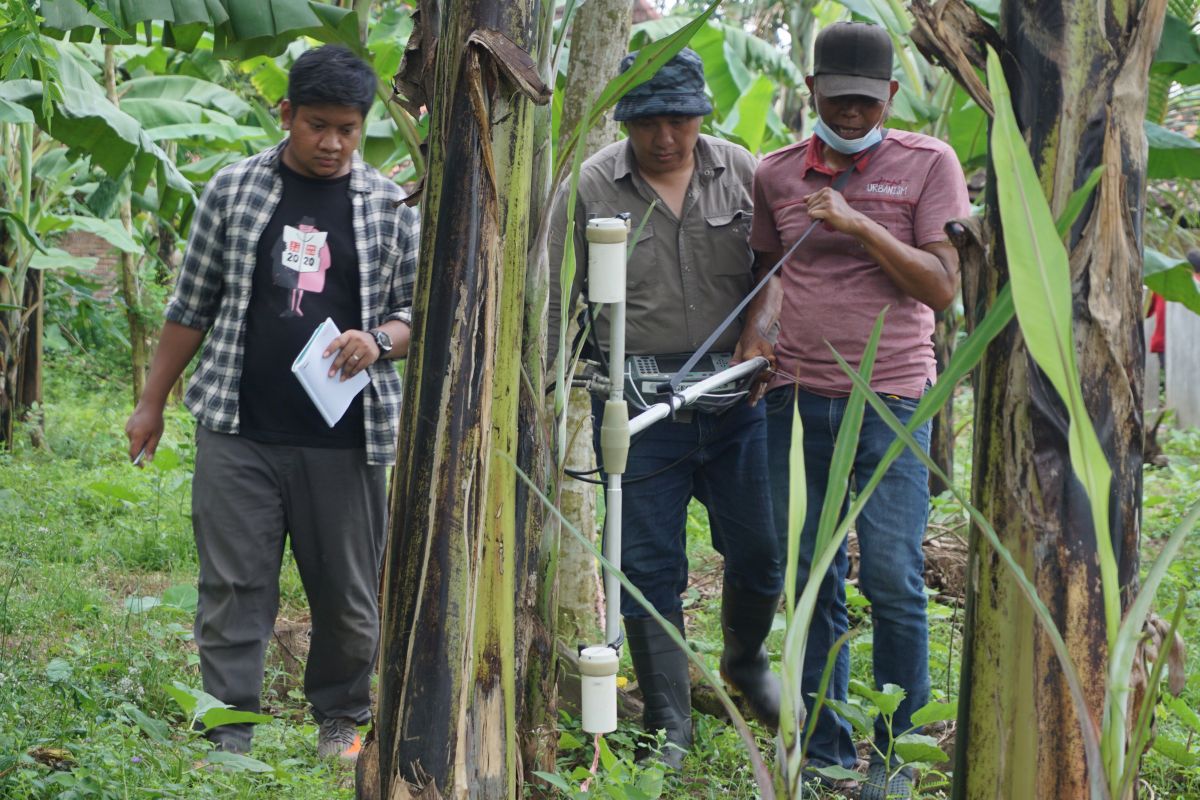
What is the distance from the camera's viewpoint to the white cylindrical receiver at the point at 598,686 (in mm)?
2328

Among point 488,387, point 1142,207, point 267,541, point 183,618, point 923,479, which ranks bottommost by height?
point 183,618

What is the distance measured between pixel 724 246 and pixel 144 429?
1628mm

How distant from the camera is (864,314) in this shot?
3.11m

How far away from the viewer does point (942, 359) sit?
5.72 meters

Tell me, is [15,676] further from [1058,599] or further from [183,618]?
[1058,599]

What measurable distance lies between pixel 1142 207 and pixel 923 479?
4.79 ft

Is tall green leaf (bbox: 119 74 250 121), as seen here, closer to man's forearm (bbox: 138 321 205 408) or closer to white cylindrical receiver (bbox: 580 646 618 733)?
man's forearm (bbox: 138 321 205 408)

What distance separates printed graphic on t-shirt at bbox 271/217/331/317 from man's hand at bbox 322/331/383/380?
0.58 feet

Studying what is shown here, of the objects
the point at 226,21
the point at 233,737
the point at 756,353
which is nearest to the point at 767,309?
the point at 756,353

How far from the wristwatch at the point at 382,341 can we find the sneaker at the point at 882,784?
1589mm

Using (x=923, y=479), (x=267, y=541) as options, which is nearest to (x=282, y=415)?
(x=267, y=541)

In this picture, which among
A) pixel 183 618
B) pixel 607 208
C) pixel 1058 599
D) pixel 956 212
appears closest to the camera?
pixel 1058 599

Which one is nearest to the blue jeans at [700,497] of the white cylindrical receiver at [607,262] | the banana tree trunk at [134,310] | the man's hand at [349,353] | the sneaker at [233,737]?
the man's hand at [349,353]

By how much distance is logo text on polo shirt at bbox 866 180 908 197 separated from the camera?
3.08 m
